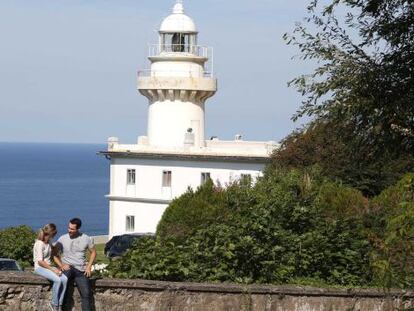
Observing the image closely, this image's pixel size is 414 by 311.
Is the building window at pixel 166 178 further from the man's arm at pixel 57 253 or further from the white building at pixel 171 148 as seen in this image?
the man's arm at pixel 57 253

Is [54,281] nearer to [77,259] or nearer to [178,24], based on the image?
[77,259]

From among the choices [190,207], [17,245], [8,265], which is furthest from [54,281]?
[17,245]

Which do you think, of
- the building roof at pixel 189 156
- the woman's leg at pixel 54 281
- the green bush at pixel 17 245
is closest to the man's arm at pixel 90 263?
the woman's leg at pixel 54 281

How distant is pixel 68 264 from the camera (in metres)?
16.7

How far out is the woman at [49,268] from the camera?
16.5 m

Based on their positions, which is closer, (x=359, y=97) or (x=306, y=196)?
(x=359, y=97)

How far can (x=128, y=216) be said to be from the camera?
77250 mm

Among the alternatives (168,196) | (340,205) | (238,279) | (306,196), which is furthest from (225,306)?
(168,196)

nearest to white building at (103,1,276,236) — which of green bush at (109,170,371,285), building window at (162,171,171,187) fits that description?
building window at (162,171,171,187)

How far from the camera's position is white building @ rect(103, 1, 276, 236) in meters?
75.5

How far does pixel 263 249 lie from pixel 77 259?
4.45 metres

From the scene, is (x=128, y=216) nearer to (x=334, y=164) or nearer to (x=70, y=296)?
(x=334, y=164)

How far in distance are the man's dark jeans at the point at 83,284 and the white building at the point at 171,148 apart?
56.7 m

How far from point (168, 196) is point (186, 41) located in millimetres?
8807
